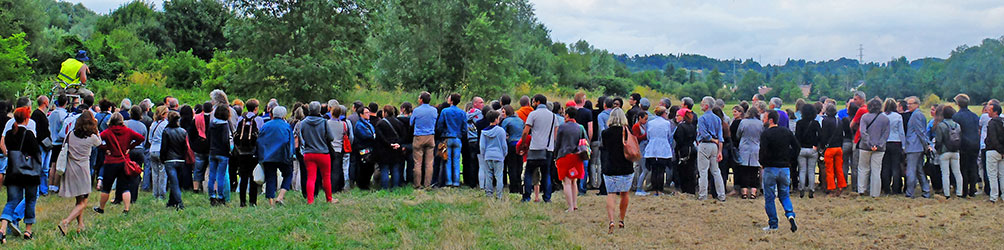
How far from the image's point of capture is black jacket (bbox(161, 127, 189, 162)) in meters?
9.85

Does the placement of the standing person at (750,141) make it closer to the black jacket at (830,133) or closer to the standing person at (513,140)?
the black jacket at (830,133)

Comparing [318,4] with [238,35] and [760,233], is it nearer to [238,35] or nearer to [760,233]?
[238,35]

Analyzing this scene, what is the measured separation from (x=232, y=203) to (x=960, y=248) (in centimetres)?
917

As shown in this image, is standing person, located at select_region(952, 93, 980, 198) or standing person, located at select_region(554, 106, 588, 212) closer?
standing person, located at select_region(554, 106, 588, 212)

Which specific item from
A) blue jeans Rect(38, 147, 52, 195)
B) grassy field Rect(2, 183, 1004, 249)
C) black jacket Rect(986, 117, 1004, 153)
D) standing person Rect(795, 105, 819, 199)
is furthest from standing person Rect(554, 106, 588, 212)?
blue jeans Rect(38, 147, 52, 195)

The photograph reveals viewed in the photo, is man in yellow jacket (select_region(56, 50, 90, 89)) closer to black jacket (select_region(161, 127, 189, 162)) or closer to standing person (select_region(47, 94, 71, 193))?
standing person (select_region(47, 94, 71, 193))

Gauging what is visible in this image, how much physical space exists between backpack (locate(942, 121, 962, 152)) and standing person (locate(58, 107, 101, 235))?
12027 mm

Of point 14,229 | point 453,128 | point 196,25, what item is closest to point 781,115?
point 453,128

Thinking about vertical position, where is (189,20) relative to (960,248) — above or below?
above

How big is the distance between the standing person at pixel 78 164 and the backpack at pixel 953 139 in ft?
39.5

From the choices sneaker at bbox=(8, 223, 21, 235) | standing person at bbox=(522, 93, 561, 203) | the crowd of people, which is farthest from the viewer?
standing person at bbox=(522, 93, 561, 203)

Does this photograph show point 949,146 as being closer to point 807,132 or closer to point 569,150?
point 807,132

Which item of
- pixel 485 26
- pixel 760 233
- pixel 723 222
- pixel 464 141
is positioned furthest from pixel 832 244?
pixel 485 26

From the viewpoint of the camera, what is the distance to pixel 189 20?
132ft
